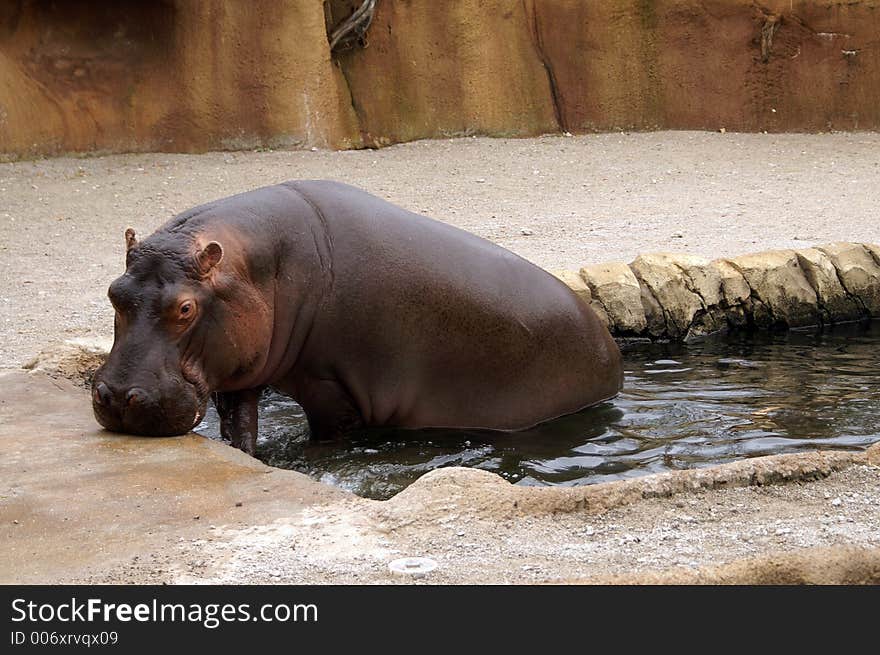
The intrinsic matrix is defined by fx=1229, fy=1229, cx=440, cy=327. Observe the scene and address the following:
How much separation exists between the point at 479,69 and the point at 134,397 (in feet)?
33.7

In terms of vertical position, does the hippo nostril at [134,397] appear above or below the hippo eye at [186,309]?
below

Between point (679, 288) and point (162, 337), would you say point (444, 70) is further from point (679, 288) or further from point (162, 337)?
point (162, 337)

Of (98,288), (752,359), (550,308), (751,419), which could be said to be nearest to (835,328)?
(752,359)

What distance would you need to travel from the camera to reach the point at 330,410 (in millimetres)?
4797

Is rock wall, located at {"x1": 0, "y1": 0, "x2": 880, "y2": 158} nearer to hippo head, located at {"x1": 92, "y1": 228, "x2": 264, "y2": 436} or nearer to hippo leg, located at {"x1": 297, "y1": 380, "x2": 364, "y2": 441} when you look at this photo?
hippo leg, located at {"x1": 297, "y1": 380, "x2": 364, "y2": 441}

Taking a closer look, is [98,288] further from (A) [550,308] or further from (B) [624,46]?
(B) [624,46]

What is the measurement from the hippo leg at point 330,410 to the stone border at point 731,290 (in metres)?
1.95

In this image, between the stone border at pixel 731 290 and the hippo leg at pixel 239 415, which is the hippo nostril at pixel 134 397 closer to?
the hippo leg at pixel 239 415

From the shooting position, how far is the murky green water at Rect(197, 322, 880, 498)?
4656 millimetres

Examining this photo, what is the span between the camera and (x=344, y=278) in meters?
4.71

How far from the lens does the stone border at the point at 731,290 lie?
654 centimetres

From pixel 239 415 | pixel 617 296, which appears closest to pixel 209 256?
pixel 239 415

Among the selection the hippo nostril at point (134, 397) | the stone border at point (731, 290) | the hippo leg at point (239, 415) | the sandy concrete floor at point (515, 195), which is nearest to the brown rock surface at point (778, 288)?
the stone border at point (731, 290)

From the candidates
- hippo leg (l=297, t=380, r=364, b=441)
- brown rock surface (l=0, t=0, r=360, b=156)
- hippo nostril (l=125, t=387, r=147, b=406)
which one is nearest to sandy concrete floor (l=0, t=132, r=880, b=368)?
brown rock surface (l=0, t=0, r=360, b=156)
